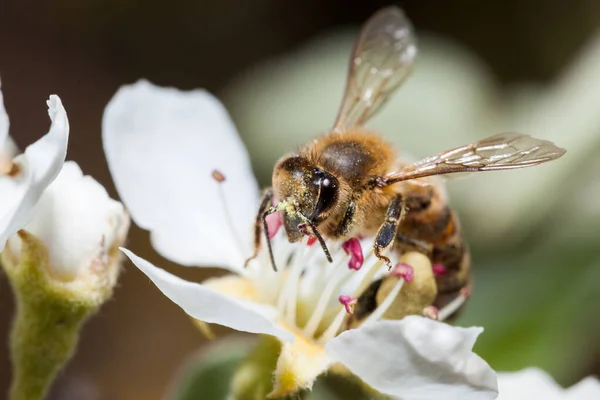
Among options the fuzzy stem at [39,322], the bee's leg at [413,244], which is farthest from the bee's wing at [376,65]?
the fuzzy stem at [39,322]

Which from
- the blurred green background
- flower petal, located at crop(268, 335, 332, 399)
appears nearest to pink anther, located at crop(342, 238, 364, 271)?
flower petal, located at crop(268, 335, 332, 399)

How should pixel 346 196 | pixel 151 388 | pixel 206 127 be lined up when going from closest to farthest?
pixel 346 196, pixel 206 127, pixel 151 388

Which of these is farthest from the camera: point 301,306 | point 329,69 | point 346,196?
point 329,69

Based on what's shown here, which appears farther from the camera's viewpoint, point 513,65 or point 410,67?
point 513,65

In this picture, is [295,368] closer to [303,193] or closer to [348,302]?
[348,302]

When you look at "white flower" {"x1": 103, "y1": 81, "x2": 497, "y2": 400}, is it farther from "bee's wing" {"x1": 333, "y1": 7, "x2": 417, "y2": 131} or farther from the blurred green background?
the blurred green background

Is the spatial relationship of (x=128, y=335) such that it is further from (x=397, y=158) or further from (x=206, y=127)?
(x=397, y=158)

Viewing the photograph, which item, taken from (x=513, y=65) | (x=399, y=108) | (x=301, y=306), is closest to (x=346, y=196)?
(x=301, y=306)

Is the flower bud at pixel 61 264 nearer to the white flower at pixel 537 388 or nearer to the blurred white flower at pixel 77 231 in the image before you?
the blurred white flower at pixel 77 231

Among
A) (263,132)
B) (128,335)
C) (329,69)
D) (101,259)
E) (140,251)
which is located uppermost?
(101,259)
